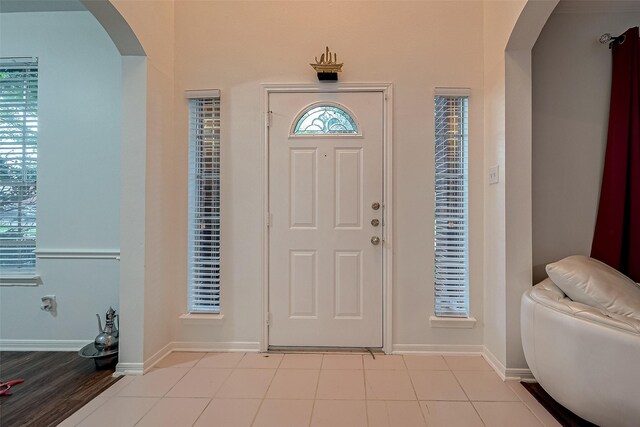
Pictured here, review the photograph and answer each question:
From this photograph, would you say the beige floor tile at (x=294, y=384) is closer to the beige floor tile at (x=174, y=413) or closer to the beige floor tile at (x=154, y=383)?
the beige floor tile at (x=174, y=413)

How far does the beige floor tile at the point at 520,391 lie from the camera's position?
1793 millimetres

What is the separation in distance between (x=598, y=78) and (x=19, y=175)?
182 inches

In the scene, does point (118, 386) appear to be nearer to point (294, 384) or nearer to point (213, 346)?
point (213, 346)

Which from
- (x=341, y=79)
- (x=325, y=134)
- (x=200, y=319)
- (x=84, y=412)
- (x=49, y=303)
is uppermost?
(x=341, y=79)

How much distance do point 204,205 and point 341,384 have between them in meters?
1.67

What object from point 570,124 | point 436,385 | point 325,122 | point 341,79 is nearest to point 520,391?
point 436,385

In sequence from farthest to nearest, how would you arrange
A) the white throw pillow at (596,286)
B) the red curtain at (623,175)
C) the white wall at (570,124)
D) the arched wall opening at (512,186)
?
the white wall at (570,124)
the red curtain at (623,175)
the arched wall opening at (512,186)
the white throw pillow at (596,286)

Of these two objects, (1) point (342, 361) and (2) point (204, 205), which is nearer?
(1) point (342, 361)

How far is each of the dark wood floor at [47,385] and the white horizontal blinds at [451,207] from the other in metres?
2.44

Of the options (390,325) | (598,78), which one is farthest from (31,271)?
(598,78)

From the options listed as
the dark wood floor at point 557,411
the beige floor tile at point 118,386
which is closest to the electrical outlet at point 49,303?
the beige floor tile at point 118,386

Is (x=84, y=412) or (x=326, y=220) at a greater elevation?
(x=326, y=220)

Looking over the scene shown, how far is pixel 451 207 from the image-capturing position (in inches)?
92.8

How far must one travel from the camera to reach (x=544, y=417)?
1626 mm
